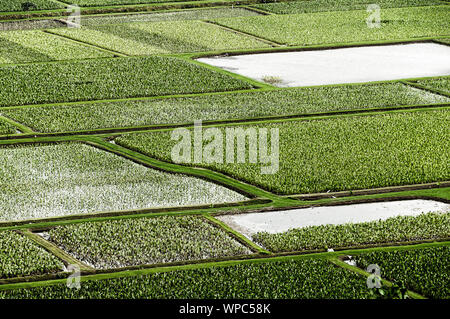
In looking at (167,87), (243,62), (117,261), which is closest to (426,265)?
(117,261)

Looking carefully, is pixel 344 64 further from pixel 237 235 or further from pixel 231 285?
pixel 231 285

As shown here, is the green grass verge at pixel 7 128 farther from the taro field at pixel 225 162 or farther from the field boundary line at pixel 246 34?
the field boundary line at pixel 246 34

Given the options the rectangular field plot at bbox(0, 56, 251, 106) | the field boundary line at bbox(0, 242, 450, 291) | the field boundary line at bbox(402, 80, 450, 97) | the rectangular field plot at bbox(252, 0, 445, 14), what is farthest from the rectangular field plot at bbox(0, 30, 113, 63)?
the field boundary line at bbox(0, 242, 450, 291)

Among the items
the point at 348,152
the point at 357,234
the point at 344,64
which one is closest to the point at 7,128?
the point at 348,152

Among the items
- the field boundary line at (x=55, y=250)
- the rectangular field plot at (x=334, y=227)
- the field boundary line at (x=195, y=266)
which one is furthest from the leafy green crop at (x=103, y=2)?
the field boundary line at (x=195, y=266)

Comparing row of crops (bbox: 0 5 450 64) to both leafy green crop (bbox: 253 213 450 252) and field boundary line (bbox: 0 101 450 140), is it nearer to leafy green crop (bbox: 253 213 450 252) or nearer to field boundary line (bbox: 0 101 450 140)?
field boundary line (bbox: 0 101 450 140)

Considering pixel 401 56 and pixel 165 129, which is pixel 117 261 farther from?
pixel 401 56
